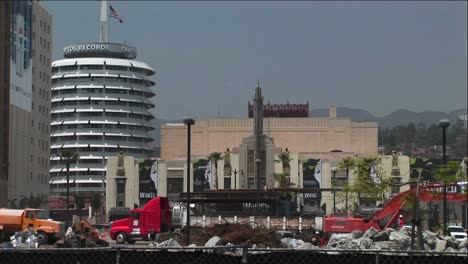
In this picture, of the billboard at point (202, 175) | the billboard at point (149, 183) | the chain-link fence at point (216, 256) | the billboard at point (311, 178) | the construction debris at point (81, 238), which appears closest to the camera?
the chain-link fence at point (216, 256)

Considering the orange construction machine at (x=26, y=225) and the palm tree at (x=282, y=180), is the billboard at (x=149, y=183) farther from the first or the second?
the orange construction machine at (x=26, y=225)

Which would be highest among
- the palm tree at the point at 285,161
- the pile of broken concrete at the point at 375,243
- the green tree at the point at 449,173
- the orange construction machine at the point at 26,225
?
the palm tree at the point at 285,161

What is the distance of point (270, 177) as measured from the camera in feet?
500

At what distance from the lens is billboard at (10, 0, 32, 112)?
131375 millimetres

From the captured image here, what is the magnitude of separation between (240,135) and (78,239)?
162 m

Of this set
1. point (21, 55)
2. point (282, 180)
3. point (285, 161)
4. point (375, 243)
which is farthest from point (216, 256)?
point (285, 161)

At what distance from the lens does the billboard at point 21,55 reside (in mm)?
131375

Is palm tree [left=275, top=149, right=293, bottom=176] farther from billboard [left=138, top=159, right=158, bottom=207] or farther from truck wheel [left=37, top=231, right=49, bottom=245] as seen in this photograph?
truck wheel [left=37, top=231, right=49, bottom=245]

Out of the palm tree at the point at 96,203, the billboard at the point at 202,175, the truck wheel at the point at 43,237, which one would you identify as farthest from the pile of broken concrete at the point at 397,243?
the palm tree at the point at 96,203

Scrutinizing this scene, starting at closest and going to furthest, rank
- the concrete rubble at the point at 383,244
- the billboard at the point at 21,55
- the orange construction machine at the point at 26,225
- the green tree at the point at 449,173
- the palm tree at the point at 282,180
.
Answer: the concrete rubble at the point at 383,244, the green tree at the point at 449,173, the orange construction machine at the point at 26,225, the billboard at the point at 21,55, the palm tree at the point at 282,180

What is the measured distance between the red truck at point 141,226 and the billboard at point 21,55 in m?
76.0

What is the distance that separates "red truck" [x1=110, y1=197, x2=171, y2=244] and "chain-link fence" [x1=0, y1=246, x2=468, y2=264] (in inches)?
1828

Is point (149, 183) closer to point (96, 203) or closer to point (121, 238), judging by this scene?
point (96, 203)

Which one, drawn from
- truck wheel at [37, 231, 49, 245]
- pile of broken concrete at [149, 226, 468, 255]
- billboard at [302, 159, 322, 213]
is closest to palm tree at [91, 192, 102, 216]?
billboard at [302, 159, 322, 213]
